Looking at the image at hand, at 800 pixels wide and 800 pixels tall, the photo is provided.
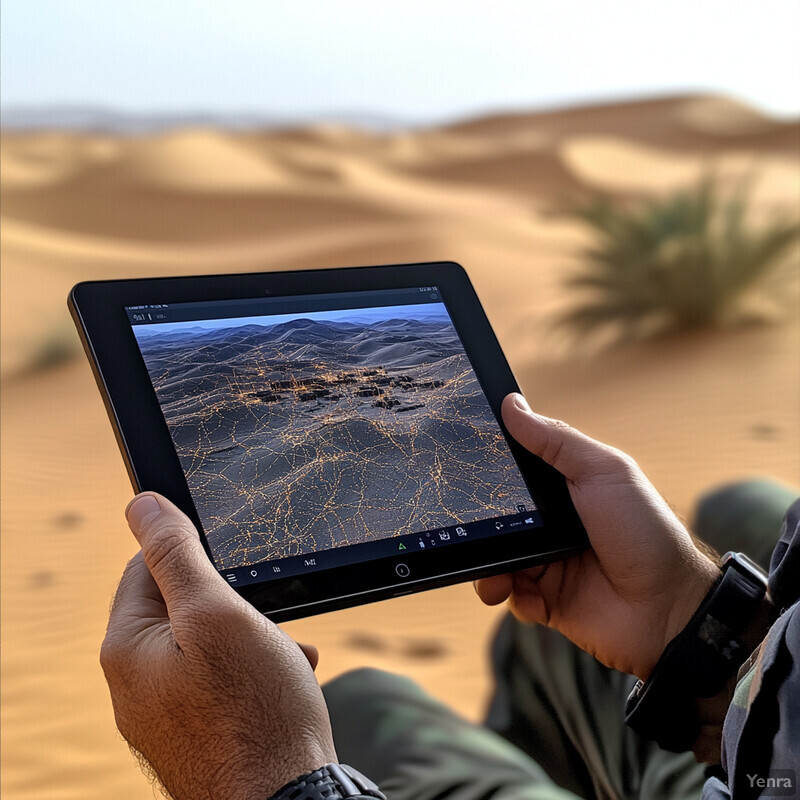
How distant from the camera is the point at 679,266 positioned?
18.1 feet

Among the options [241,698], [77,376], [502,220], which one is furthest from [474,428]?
[502,220]

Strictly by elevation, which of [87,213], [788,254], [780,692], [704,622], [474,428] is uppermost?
[780,692]

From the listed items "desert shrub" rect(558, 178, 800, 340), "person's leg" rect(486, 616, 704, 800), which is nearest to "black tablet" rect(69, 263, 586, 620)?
"person's leg" rect(486, 616, 704, 800)

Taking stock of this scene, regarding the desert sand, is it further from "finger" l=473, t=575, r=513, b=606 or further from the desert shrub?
"finger" l=473, t=575, r=513, b=606

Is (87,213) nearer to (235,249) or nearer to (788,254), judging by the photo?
(235,249)

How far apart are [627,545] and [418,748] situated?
469 millimetres

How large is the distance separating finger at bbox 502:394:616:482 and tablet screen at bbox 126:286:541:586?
0.04 m

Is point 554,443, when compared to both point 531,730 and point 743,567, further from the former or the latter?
point 531,730

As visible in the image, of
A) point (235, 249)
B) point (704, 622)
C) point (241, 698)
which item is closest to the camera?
point (241, 698)

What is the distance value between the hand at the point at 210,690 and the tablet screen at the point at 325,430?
0.33ft

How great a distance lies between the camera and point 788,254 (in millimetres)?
5711

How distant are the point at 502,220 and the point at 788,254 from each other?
357cm

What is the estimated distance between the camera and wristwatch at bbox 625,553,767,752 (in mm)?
1299

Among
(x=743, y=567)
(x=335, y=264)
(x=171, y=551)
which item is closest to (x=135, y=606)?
(x=171, y=551)
